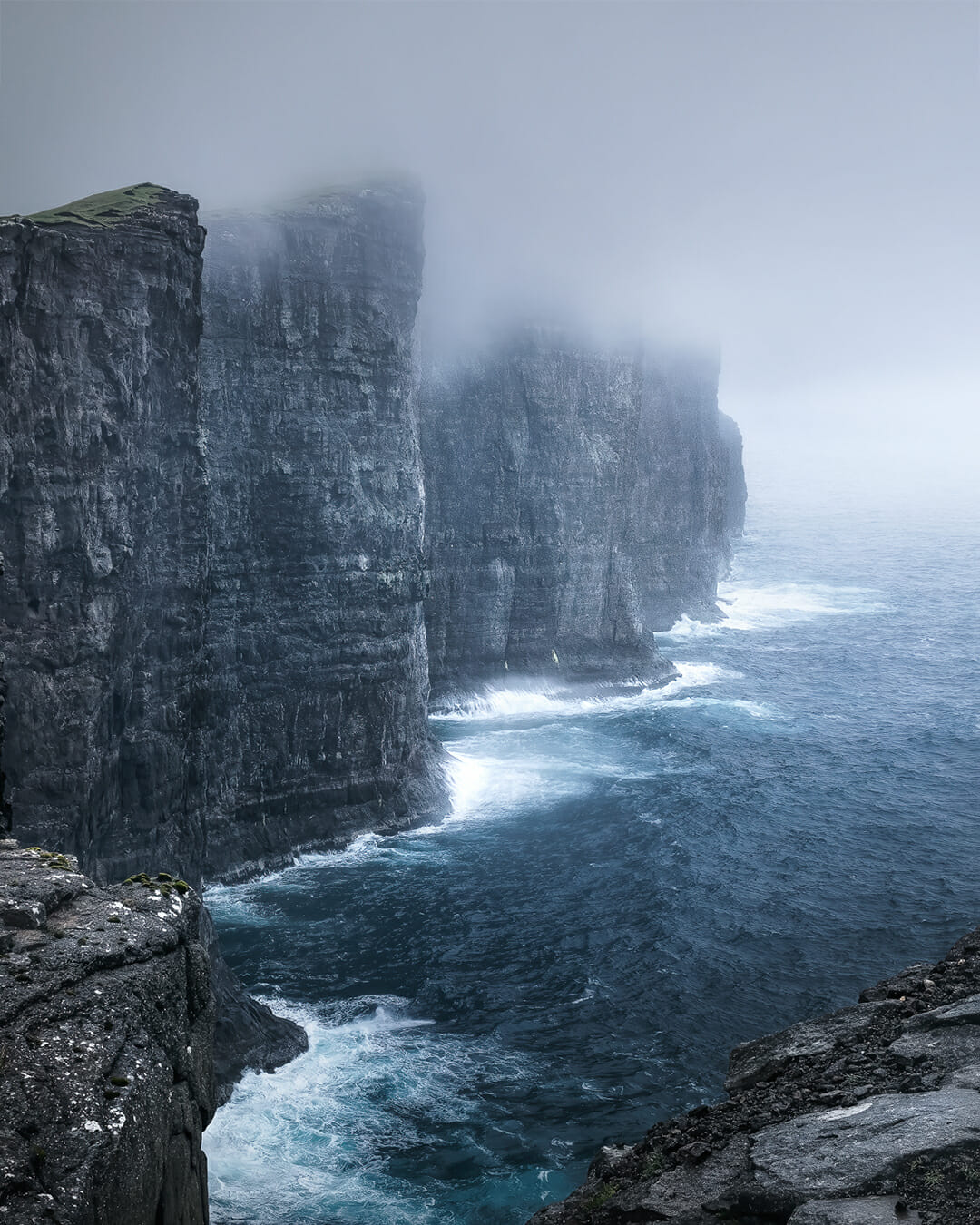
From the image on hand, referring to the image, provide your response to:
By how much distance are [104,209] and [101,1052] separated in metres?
39.3

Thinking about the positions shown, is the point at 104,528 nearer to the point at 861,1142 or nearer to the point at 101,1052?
the point at 101,1052

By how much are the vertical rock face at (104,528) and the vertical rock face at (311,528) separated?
911 centimetres

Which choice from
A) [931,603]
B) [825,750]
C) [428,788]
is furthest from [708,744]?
[931,603]

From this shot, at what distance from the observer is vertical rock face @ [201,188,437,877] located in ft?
183

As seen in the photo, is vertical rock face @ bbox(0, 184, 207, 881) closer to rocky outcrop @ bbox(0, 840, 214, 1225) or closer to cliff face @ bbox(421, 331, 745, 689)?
rocky outcrop @ bbox(0, 840, 214, 1225)

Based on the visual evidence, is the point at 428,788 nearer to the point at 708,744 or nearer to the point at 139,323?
the point at 708,744

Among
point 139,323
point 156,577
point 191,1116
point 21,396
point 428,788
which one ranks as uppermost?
point 139,323

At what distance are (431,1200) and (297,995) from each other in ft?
45.2

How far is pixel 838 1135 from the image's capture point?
53.8 feet

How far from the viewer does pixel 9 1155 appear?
38.8 feet

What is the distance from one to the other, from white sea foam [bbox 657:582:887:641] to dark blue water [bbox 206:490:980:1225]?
42310 mm

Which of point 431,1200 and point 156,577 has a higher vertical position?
point 156,577

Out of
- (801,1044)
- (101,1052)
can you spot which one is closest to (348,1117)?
(801,1044)

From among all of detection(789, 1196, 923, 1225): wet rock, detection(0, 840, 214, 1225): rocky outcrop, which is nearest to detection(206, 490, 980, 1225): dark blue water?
detection(0, 840, 214, 1225): rocky outcrop
